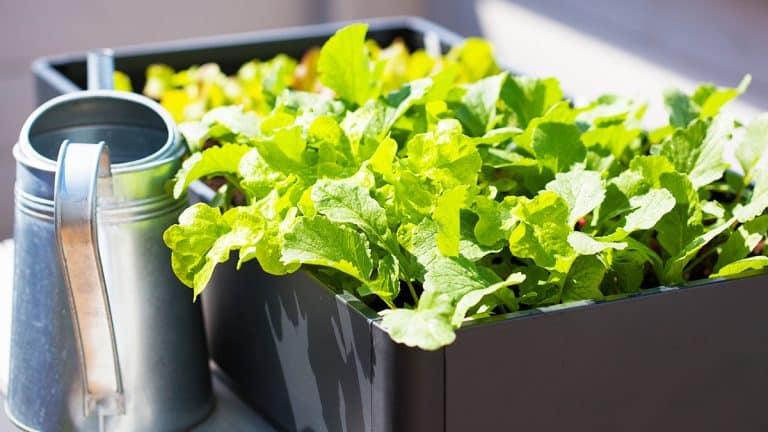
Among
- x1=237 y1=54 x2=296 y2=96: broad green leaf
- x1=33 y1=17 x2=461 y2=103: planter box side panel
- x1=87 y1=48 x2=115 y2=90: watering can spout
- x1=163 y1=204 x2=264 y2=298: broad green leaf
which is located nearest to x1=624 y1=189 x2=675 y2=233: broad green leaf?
x1=163 y1=204 x2=264 y2=298: broad green leaf

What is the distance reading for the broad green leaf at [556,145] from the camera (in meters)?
0.73

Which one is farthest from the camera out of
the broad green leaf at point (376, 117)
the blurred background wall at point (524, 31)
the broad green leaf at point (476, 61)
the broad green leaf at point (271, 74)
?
the blurred background wall at point (524, 31)

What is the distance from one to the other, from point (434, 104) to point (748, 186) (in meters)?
0.23

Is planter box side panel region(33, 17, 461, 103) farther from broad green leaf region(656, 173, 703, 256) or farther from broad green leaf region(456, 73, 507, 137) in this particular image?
broad green leaf region(656, 173, 703, 256)

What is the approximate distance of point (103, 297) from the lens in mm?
651

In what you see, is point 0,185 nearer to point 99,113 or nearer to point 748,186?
point 99,113

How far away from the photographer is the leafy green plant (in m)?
0.62

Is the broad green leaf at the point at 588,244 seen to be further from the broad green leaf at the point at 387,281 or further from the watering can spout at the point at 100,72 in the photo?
the watering can spout at the point at 100,72

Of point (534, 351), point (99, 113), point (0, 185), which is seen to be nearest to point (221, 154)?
point (99, 113)

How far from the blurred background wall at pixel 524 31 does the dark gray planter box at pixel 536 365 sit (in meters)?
0.57

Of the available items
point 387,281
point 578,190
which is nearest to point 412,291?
point 387,281

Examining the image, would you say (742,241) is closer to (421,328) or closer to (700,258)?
(700,258)

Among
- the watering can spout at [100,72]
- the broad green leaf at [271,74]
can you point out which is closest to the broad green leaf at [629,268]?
the broad green leaf at [271,74]

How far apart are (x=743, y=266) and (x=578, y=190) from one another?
102 mm
